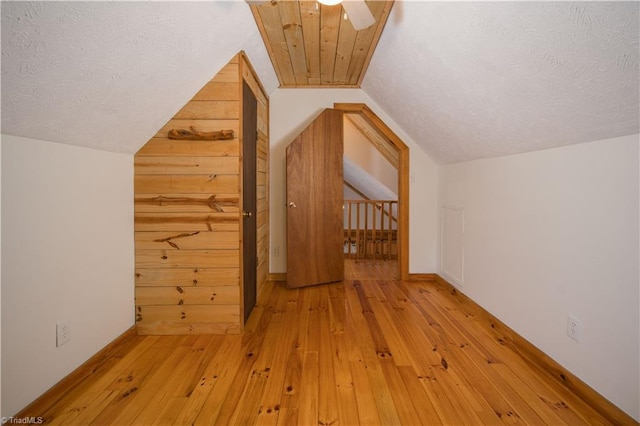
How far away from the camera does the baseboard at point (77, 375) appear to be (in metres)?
1.39

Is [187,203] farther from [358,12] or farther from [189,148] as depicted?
[358,12]

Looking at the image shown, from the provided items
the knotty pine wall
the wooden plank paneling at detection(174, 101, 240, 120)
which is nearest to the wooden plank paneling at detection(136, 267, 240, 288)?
the knotty pine wall

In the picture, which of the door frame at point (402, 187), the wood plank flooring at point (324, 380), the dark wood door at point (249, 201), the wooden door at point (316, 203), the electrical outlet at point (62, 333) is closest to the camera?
the wood plank flooring at point (324, 380)

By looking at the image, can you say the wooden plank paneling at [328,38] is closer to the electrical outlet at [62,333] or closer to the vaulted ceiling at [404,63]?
the vaulted ceiling at [404,63]

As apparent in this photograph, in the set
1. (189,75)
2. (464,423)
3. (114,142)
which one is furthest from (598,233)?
(114,142)

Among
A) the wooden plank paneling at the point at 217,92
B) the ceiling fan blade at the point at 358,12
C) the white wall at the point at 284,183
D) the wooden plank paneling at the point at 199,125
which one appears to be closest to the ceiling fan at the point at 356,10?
the ceiling fan blade at the point at 358,12

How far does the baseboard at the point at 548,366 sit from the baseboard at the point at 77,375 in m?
2.46

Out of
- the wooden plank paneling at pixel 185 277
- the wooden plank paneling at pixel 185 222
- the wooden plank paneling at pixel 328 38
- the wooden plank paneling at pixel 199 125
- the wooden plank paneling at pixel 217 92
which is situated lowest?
the wooden plank paneling at pixel 185 277

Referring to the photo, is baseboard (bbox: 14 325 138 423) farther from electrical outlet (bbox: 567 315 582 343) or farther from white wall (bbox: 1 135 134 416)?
electrical outlet (bbox: 567 315 582 343)

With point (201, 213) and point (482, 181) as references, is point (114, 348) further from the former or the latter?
point (482, 181)

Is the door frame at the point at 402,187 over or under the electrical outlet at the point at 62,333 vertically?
over

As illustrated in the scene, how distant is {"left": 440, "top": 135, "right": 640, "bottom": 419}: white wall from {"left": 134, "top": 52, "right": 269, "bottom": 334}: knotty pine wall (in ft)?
6.10
